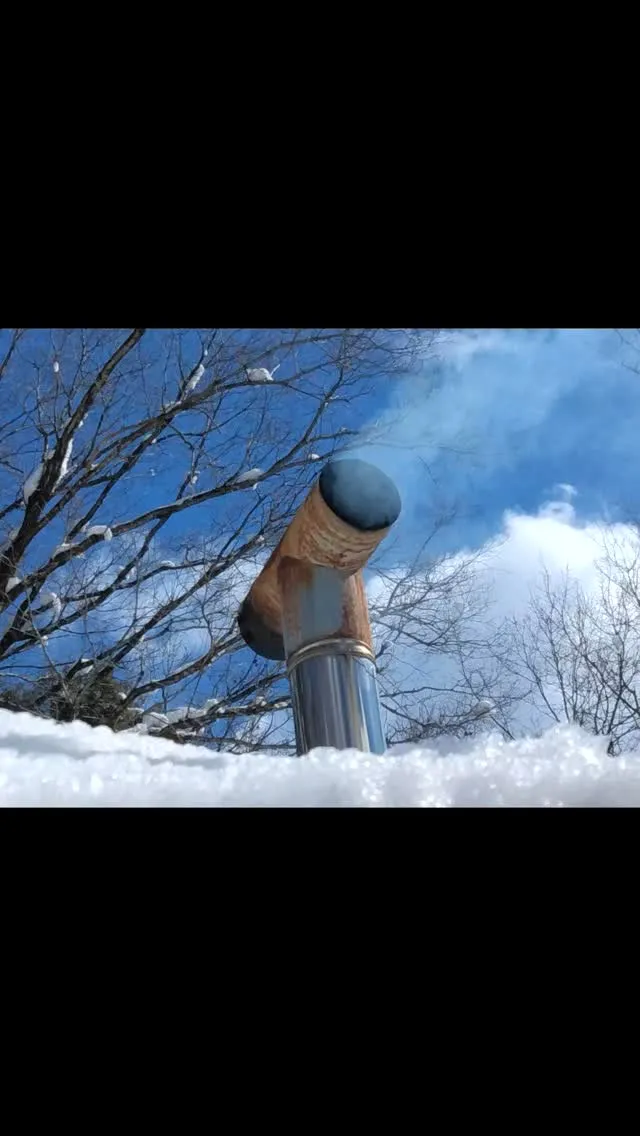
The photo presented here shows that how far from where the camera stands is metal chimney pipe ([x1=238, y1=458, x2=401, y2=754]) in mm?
2738

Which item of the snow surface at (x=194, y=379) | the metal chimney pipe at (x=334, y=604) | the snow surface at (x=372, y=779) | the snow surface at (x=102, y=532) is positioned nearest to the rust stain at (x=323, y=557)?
the metal chimney pipe at (x=334, y=604)

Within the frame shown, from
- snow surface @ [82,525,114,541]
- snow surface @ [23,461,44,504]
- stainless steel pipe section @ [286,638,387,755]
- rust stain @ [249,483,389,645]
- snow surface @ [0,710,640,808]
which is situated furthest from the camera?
snow surface @ [82,525,114,541]

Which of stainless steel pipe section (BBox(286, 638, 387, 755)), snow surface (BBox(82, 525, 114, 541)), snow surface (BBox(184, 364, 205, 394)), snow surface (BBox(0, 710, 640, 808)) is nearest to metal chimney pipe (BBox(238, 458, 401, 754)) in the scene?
stainless steel pipe section (BBox(286, 638, 387, 755))

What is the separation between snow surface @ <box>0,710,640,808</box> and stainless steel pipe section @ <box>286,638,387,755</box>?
148 cm

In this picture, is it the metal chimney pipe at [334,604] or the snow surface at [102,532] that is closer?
the metal chimney pipe at [334,604]

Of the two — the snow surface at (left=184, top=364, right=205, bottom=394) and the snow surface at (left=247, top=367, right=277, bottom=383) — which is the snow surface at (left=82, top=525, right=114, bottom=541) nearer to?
the snow surface at (left=184, top=364, right=205, bottom=394)

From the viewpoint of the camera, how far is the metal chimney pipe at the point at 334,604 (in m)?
2.74

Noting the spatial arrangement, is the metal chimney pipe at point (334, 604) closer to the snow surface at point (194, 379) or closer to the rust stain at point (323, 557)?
the rust stain at point (323, 557)

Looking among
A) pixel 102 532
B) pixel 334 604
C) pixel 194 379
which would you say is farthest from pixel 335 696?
pixel 194 379

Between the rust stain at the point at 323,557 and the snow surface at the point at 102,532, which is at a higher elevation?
the snow surface at the point at 102,532

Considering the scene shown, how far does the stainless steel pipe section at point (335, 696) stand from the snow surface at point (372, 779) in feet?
4.84
